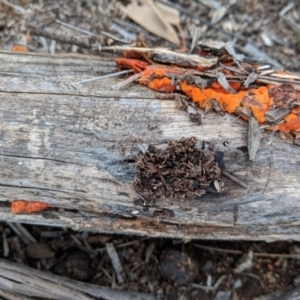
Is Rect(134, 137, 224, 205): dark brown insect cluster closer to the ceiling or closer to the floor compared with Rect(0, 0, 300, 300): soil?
closer to the ceiling

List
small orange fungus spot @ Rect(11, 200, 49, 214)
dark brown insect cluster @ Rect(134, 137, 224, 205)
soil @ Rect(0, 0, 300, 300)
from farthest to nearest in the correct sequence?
soil @ Rect(0, 0, 300, 300) → small orange fungus spot @ Rect(11, 200, 49, 214) → dark brown insect cluster @ Rect(134, 137, 224, 205)

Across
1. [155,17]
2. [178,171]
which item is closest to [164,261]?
[178,171]

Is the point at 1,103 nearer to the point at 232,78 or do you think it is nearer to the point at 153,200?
the point at 153,200

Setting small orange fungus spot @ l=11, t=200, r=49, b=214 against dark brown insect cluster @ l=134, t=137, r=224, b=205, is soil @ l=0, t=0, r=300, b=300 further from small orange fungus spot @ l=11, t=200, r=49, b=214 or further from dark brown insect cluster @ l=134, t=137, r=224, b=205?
dark brown insect cluster @ l=134, t=137, r=224, b=205

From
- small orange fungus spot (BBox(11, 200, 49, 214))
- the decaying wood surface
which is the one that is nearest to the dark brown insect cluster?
the decaying wood surface

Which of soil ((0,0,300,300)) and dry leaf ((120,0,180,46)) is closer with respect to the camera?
soil ((0,0,300,300))

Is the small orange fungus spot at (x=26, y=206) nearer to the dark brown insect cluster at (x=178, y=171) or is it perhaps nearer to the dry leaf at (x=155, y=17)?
the dark brown insect cluster at (x=178, y=171)

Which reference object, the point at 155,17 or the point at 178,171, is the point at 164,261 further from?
the point at 155,17
